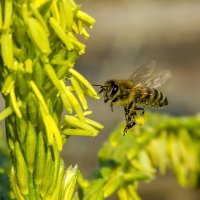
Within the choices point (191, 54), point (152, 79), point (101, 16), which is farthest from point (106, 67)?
point (152, 79)

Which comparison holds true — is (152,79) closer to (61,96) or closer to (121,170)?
(121,170)

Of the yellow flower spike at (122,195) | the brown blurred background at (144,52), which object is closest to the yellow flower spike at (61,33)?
the yellow flower spike at (122,195)

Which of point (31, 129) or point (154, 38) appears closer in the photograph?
point (31, 129)

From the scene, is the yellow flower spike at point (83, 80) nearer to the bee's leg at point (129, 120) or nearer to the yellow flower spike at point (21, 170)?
the yellow flower spike at point (21, 170)

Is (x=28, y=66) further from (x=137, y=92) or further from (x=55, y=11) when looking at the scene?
(x=137, y=92)

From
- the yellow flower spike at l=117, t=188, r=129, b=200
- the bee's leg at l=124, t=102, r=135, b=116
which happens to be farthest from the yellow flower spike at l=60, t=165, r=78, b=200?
the bee's leg at l=124, t=102, r=135, b=116

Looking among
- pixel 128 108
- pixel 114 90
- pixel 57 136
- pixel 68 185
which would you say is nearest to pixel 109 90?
pixel 114 90
